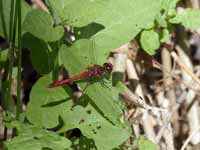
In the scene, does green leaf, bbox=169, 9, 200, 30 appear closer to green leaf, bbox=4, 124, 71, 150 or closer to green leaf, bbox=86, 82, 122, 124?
green leaf, bbox=86, 82, 122, 124

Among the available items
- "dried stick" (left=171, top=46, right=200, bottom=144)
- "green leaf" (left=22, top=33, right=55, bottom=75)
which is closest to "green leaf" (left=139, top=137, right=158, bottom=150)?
"green leaf" (left=22, top=33, right=55, bottom=75)

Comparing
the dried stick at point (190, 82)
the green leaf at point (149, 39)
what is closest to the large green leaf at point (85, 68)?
the green leaf at point (149, 39)

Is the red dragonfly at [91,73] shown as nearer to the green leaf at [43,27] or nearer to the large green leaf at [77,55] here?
the large green leaf at [77,55]

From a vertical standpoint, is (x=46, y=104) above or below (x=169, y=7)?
below

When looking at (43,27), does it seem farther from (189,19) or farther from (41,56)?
(189,19)

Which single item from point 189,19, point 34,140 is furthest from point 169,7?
point 34,140
